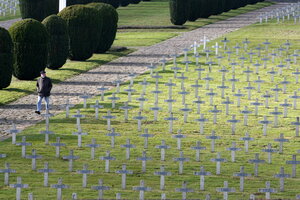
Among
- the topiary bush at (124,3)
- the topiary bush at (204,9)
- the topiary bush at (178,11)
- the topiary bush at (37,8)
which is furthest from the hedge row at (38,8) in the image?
the topiary bush at (124,3)

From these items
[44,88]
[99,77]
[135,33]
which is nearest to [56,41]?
[99,77]

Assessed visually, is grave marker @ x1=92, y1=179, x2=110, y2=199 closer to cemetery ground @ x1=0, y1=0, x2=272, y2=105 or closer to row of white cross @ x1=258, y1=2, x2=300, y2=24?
cemetery ground @ x1=0, y1=0, x2=272, y2=105

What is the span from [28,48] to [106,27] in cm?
1052

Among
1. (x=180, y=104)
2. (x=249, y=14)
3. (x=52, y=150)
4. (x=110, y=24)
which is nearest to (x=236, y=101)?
(x=180, y=104)

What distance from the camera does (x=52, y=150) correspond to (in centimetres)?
2389

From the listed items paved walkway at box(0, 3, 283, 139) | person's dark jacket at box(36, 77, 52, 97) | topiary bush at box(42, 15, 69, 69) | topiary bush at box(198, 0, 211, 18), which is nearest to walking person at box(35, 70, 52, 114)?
person's dark jacket at box(36, 77, 52, 97)

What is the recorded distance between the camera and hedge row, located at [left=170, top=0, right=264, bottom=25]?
2429 inches

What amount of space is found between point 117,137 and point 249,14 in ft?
162

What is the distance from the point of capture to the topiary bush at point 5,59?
33.7 m

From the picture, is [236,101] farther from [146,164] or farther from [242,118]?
[146,164]

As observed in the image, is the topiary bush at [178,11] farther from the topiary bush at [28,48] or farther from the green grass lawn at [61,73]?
the topiary bush at [28,48]

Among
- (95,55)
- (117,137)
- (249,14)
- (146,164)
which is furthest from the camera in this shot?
(249,14)

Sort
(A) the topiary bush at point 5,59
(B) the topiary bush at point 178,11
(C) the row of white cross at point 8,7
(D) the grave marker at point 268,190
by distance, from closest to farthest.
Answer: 1. (D) the grave marker at point 268,190
2. (A) the topiary bush at point 5,59
3. (B) the topiary bush at point 178,11
4. (C) the row of white cross at point 8,7

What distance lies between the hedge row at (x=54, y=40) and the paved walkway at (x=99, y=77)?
1.38m
